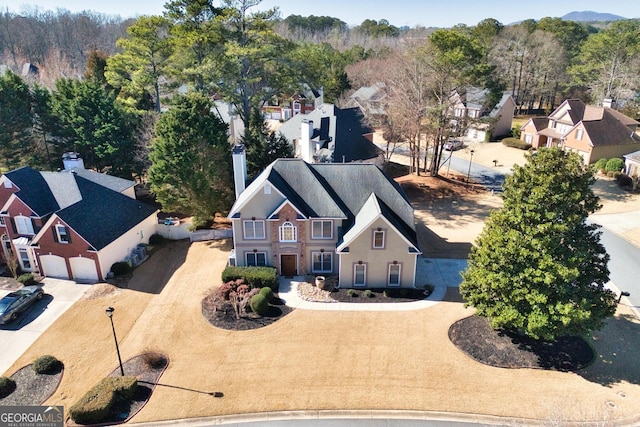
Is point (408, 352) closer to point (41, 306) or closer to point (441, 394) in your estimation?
point (441, 394)

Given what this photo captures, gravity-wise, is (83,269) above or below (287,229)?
below

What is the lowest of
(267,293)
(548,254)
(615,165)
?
(267,293)

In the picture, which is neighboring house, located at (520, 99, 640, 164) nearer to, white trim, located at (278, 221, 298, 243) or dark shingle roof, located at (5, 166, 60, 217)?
white trim, located at (278, 221, 298, 243)

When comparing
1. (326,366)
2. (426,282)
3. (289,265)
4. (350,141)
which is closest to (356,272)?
(289,265)

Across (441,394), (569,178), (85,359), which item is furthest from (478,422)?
(85,359)

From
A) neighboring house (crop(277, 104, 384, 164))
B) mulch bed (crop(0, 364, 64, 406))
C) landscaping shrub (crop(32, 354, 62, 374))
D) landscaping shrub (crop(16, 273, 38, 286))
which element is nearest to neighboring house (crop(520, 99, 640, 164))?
neighboring house (crop(277, 104, 384, 164))

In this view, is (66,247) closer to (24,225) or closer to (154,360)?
(24,225)
